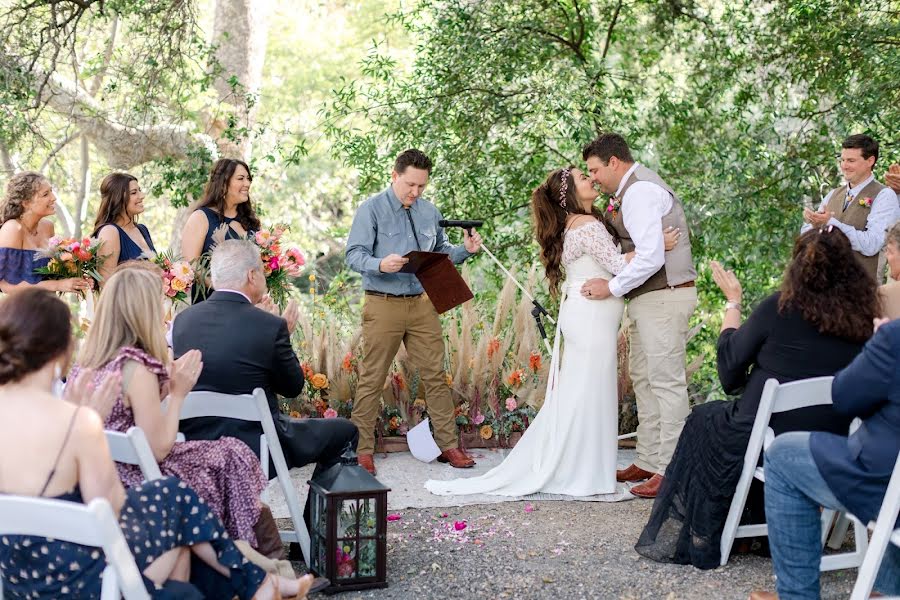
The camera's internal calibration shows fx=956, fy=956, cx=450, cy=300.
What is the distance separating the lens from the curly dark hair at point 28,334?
2.71 metres

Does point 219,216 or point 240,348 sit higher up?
point 219,216

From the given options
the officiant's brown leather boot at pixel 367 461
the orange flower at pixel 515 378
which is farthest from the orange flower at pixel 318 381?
the orange flower at pixel 515 378

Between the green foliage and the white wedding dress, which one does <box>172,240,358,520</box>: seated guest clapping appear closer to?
the white wedding dress

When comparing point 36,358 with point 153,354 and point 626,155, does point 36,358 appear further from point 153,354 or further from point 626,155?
point 626,155

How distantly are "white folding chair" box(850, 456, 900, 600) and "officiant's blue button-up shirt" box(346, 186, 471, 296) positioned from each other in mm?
3216

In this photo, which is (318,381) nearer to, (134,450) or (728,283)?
(728,283)

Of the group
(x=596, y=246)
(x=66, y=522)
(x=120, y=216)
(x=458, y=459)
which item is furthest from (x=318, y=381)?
(x=66, y=522)

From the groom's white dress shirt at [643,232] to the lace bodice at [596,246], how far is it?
0.09m

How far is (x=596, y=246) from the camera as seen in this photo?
17.8 feet

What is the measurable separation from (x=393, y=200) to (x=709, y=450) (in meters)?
2.56

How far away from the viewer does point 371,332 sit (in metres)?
5.80

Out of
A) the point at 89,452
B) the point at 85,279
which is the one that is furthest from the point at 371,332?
the point at 89,452

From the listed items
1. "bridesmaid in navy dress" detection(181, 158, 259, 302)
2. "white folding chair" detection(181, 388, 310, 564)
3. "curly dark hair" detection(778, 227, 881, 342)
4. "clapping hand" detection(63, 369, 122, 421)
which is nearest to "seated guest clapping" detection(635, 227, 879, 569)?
"curly dark hair" detection(778, 227, 881, 342)

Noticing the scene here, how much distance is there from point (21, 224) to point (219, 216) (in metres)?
1.34
